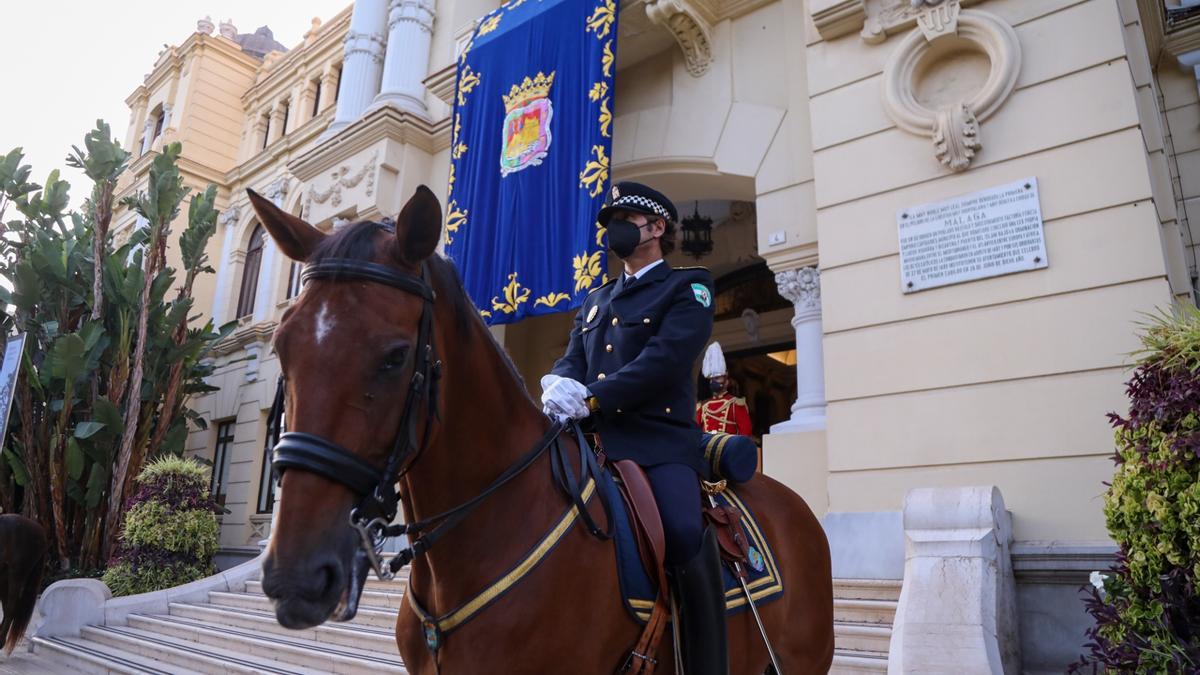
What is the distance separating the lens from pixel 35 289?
13.7 meters

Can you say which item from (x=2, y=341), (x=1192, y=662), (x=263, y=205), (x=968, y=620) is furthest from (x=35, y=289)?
(x=1192, y=662)

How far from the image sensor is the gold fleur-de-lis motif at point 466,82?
10547mm

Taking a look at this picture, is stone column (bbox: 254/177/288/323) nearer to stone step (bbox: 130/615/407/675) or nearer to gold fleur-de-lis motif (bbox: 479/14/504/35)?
gold fleur-de-lis motif (bbox: 479/14/504/35)

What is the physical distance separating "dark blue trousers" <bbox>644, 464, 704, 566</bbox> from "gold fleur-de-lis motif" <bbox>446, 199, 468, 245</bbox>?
793 cm

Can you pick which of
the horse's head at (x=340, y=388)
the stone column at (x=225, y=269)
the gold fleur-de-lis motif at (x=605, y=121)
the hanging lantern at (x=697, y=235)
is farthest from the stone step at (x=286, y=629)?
the stone column at (x=225, y=269)

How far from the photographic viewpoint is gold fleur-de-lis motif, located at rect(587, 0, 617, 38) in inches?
362

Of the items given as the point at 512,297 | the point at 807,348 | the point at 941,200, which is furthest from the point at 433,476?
the point at 512,297

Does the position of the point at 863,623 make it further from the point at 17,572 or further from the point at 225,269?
the point at 225,269

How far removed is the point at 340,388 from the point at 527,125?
28.0 ft

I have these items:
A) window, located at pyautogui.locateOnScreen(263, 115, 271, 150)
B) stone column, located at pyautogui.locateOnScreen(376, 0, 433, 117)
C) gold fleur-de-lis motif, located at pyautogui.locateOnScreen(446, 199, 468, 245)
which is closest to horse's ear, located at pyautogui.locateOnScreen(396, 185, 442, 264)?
gold fleur-de-lis motif, located at pyautogui.locateOnScreen(446, 199, 468, 245)

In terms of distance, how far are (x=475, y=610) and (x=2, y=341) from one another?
16.3m

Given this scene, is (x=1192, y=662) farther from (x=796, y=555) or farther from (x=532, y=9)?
(x=532, y=9)

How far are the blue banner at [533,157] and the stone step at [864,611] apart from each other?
4.40 meters

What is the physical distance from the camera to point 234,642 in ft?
24.3
